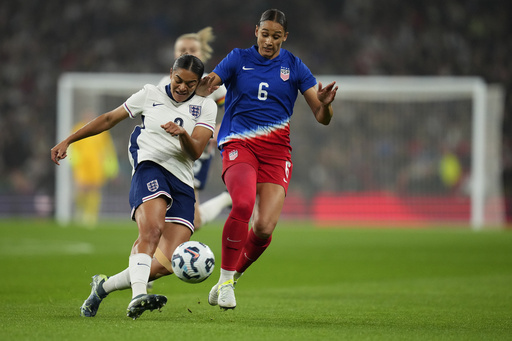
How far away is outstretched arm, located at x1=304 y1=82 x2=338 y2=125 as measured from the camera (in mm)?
6629

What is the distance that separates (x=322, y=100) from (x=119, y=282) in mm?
2040

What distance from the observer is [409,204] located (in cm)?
2220

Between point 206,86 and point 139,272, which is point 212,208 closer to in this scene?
point 206,86

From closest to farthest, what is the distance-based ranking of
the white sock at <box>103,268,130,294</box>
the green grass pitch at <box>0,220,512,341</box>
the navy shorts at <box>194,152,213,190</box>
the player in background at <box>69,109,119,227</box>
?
1. the green grass pitch at <box>0,220,512,341</box>
2. the white sock at <box>103,268,130,294</box>
3. the navy shorts at <box>194,152,213,190</box>
4. the player in background at <box>69,109,119,227</box>

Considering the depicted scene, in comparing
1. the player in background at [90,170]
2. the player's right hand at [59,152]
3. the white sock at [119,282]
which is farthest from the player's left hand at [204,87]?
the player in background at [90,170]

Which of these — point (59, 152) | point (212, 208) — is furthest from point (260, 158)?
point (212, 208)

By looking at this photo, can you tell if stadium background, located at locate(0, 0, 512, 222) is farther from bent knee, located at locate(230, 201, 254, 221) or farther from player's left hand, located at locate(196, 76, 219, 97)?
bent knee, located at locate(230, 201, 254, 221)

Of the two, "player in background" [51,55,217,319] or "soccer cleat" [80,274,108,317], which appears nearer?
"player in background" [51,55,217,319]

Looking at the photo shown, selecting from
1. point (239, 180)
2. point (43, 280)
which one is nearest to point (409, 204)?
point (43, 280)

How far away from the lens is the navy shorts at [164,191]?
6.15m

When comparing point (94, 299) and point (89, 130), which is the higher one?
point (89, 130)

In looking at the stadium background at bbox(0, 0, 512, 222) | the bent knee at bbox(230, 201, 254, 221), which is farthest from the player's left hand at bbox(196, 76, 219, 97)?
the stadium background at bbox(0, 0, 512, 222)

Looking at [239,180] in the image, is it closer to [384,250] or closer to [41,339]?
[41,339]

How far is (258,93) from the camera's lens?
699cm
